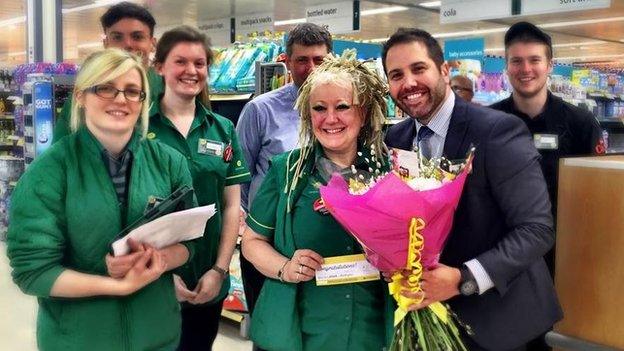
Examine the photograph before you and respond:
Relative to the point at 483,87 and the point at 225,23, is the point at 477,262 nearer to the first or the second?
the point at 483,87

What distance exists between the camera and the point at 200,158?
237cm

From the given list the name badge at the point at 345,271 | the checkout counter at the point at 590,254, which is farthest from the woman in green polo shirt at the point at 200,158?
the checkout counter at the point at 590,254

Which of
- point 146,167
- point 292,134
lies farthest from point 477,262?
point 292,134

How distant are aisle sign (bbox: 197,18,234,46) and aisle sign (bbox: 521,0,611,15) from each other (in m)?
7.63

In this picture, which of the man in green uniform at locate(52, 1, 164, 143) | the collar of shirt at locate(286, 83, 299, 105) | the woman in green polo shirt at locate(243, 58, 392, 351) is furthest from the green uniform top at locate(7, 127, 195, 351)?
the collar of shirt at locate(286, 83, 299, 105)

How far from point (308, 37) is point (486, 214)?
1.50 metres

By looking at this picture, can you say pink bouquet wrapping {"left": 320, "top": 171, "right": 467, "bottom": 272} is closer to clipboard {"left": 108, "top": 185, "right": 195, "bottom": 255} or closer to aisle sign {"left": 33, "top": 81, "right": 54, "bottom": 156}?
clipboard {"left": 108, "top": 185, "right": 195, "bottom": 255}

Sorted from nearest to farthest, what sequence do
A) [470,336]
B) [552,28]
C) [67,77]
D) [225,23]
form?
[470,336], [67,77], [225,23], [552,28]

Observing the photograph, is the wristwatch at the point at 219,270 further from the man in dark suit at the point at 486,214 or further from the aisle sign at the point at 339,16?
the aisle sign at the point at 339,16

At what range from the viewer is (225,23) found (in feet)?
51.2

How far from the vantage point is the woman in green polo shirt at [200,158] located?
2.30 m

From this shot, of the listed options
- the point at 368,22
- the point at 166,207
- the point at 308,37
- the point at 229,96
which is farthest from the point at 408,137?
the point at 368,22

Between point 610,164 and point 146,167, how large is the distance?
4.28 ft

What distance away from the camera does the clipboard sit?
1632mm
